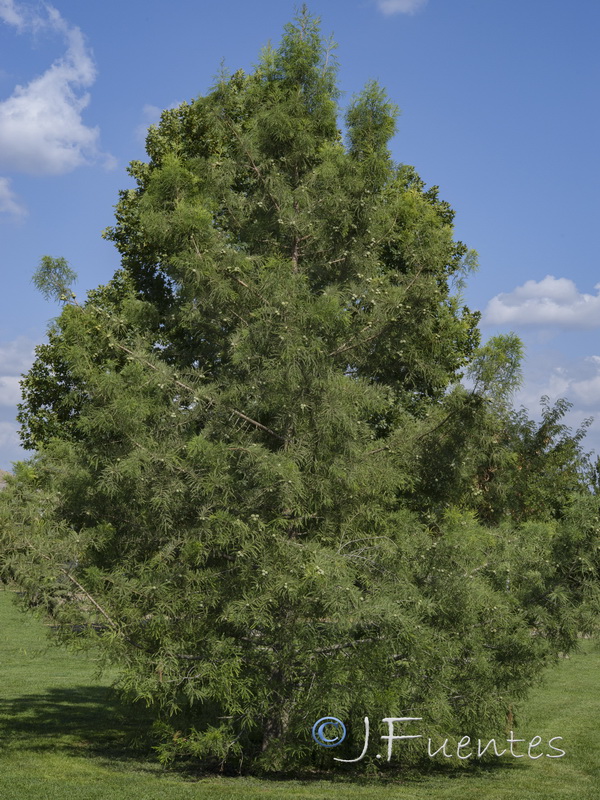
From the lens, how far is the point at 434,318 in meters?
11.9

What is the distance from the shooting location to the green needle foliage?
31.7 ft

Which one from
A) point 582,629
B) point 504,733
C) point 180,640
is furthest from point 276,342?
point 504,733

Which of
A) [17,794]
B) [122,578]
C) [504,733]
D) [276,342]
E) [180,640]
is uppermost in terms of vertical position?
[276,342]

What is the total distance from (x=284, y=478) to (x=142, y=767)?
4.65 meters

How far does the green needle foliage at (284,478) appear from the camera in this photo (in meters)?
9.66

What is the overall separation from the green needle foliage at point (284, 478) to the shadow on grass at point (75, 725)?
5.07 feet

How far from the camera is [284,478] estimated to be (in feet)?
30.6

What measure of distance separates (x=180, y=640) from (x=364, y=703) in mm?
2190

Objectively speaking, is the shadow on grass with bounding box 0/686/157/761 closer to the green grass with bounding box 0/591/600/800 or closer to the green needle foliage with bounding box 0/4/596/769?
the green grass with bounding box 0/591/600/800

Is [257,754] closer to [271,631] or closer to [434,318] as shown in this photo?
Result: [271,631]
